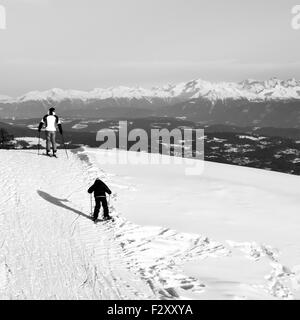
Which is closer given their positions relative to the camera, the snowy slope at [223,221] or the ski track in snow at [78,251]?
the ski track in snow at [78,251]

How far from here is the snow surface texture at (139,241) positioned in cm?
1089

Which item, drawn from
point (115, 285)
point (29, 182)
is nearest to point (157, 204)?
point (29, 182)

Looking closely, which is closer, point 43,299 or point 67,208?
point 43,299

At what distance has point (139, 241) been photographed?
49.2ft

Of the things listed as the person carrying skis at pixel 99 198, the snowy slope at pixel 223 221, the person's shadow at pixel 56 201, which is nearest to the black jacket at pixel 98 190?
the person carrying skis at pixel 99 198

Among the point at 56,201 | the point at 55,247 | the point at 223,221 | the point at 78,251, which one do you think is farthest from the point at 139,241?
the point at 56,201

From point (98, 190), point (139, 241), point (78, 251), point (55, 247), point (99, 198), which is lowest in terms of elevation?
point (139, 241)

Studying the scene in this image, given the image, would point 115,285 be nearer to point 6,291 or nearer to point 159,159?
point 6,291

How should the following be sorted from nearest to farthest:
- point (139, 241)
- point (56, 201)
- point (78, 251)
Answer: point (78, 251) < point (139, 241) < point (56, 201)

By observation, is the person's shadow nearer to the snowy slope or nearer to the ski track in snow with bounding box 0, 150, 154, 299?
the ski track in snow with bounding box 0, 150, 154, 299

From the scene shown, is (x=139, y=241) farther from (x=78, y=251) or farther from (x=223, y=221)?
(x=223, y=221)

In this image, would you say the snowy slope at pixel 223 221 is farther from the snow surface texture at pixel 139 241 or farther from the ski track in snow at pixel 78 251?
the ski track in snow at pixel 78 251

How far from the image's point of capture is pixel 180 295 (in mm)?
10477
